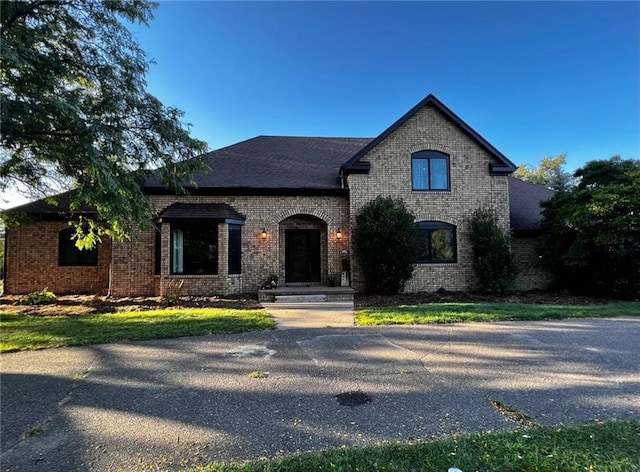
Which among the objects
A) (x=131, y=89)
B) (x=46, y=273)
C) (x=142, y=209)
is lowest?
(x=46, y=273)

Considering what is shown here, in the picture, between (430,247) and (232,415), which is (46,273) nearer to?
(232,415)

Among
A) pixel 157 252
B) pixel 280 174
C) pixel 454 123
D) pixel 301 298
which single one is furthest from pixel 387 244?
pixel 157 252

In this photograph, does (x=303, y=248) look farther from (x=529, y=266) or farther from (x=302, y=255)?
(x=529, y=266)

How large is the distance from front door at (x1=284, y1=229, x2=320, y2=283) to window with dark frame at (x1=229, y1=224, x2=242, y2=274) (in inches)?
74.3

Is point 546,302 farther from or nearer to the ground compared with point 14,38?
nearer to the ground

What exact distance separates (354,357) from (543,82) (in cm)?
1747

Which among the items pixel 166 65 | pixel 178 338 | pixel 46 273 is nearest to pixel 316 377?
pixel 178 338

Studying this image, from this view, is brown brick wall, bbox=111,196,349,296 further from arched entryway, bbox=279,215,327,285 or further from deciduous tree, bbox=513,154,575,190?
deciduous tree, bbox=513,154,575,190

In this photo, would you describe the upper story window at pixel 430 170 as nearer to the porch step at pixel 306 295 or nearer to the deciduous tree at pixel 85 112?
the porch step at pixel 306 295

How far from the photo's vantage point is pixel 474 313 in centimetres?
819

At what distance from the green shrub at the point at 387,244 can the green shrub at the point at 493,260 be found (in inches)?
104

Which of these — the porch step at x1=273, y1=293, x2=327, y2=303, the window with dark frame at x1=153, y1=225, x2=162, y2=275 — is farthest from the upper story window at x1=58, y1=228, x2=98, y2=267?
the porch step at x1=273, y1=293, x2=327, y2=303

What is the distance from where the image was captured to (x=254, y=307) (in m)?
9.88

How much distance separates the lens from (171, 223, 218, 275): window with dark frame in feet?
40.3
